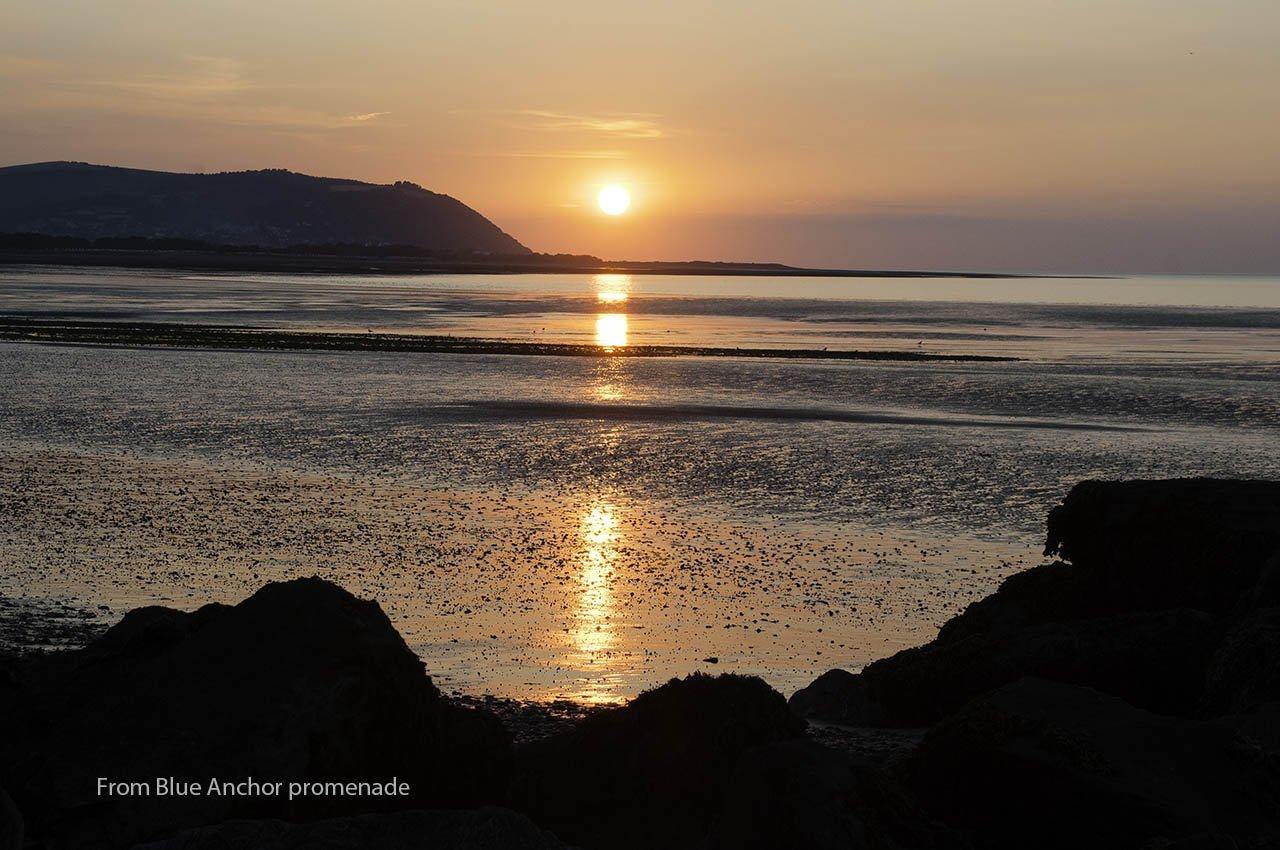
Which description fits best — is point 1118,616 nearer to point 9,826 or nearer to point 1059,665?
point 1059,665

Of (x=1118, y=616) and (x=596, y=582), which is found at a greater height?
(x=1118, y=616)

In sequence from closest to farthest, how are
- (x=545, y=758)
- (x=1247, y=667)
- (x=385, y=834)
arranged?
(x=385, y=834), (x=545, y=758), (x=1247, y=667)

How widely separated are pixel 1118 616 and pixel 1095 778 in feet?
14.8

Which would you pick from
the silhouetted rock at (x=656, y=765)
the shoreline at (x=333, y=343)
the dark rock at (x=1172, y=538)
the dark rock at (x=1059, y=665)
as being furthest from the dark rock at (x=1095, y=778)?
the shoreline at (x=333, y=343)

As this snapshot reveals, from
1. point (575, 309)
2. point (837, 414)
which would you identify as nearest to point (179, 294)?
point (575, 309)

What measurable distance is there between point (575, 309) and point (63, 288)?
4222 centimetres

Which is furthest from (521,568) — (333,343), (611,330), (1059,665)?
(611,330)

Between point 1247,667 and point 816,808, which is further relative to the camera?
point 1247,667

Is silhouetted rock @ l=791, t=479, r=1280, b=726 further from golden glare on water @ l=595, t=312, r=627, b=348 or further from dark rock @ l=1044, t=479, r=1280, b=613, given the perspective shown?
golden glare on water @ l=595, t=312, r=627, b=348

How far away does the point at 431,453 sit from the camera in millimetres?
30656

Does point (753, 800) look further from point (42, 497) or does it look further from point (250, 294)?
point (250, 294)

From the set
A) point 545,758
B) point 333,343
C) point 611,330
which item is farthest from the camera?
point 611,330

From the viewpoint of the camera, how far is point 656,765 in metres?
10.2

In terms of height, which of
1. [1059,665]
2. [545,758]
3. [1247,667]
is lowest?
[545,758]
